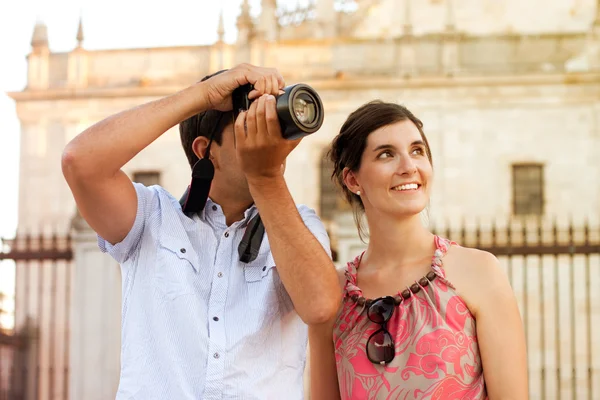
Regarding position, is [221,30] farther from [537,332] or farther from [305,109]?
[305,109]

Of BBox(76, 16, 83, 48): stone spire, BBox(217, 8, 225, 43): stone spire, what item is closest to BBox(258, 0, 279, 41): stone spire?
BBox(217, 8, 225, 43): stone spire

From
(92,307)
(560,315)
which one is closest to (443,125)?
(560,315)

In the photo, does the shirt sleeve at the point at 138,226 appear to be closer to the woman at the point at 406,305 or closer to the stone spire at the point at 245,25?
the woman at the point at 406,305

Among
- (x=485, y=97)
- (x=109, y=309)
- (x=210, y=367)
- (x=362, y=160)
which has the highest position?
(x=485, y=97)

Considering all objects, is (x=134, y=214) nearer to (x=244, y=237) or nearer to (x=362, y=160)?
(x=244, y=237)

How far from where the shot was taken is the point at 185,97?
215 cm

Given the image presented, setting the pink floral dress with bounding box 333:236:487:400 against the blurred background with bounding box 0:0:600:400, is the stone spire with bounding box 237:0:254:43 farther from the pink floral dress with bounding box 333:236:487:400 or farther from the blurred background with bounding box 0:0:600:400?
the pink floral dress with bounding box 333:236:487:400

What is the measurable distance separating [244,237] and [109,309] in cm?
698

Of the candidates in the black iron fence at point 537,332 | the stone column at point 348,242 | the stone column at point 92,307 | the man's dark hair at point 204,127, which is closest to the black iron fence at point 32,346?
the black iron fence at point 537,332

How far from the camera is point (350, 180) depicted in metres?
2.49

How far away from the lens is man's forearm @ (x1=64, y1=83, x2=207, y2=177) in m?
2.12

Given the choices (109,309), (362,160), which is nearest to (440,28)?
(109,309)

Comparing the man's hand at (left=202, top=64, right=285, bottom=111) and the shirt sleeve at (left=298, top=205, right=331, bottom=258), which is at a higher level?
the man's hand at (left=202, top=64, right=285, bottom=111)

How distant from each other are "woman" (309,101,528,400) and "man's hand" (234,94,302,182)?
404mm
